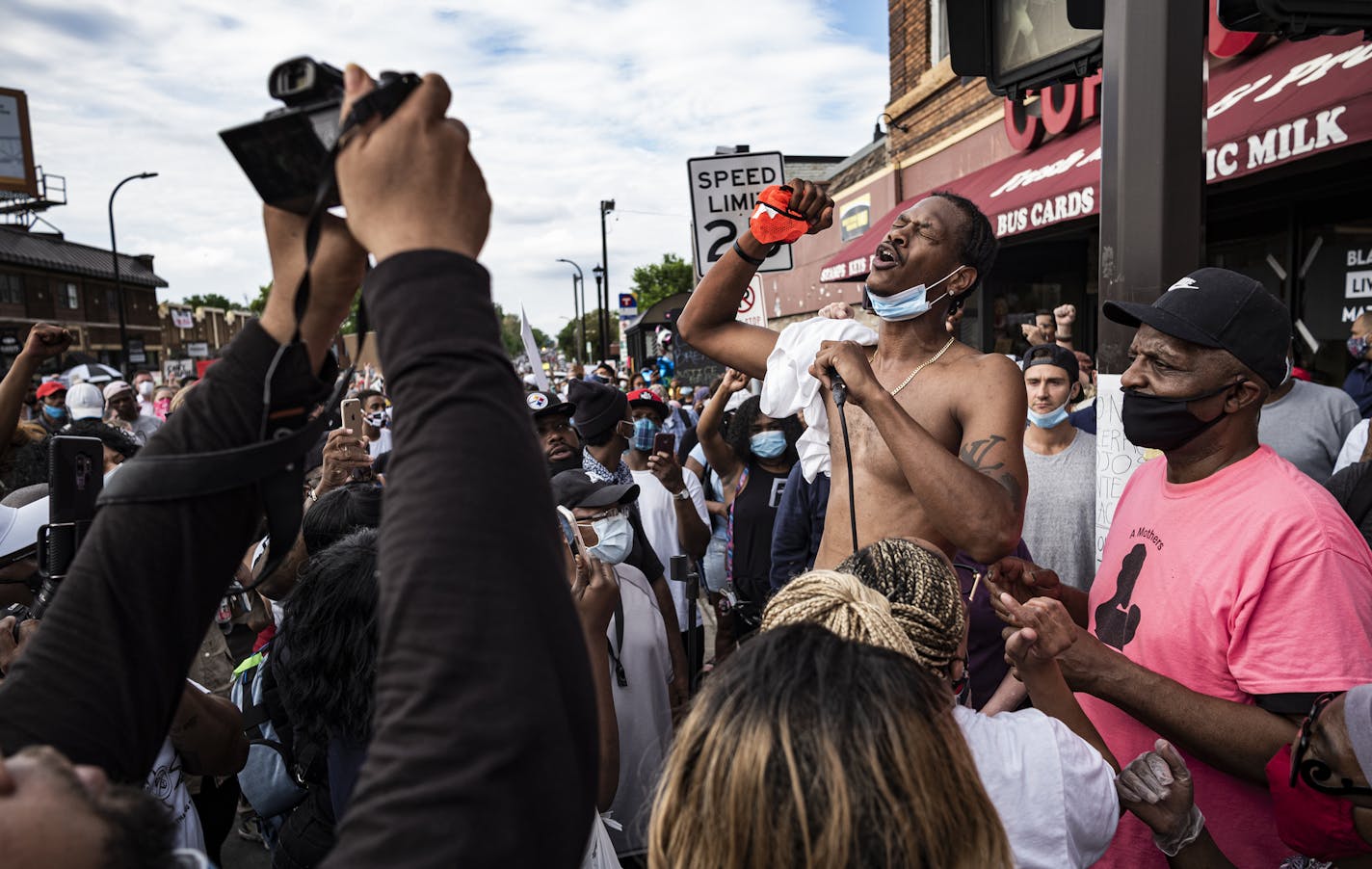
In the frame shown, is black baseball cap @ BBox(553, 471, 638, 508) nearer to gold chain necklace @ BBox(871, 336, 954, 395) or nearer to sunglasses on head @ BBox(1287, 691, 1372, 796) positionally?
gold chain necklace @ BBox(871, 336, 954, 395)

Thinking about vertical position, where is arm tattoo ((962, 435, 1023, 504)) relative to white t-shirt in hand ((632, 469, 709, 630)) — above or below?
above

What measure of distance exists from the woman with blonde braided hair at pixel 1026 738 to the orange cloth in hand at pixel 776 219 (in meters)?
1.24

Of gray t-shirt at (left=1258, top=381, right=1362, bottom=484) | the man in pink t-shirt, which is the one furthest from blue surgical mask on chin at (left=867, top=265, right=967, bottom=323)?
gray t-shirt at (left=1258, top=381, right=1362, bottom=484)

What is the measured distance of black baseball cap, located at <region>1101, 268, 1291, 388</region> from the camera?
7.25ft

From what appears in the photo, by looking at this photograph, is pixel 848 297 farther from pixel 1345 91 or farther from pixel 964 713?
pixel 964 713

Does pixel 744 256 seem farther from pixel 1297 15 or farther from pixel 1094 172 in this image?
pixel 1094 172

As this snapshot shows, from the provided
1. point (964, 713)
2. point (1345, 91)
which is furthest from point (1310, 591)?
point (1345, 91)

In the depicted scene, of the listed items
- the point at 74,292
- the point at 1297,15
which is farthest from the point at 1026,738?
the point at 74,292

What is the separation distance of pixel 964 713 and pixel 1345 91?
229 inches

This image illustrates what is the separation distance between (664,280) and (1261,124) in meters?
61.1

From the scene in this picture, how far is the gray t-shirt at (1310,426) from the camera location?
15.2ft

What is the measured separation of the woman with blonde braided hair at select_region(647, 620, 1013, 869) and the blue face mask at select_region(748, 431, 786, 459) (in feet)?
13.2

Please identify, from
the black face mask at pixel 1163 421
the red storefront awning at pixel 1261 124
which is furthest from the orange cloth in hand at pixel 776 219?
the red storefront awning at pixel 1261 124

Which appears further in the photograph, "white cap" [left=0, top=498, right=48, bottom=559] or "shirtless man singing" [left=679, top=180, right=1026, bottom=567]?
"white cap" [left=0, top=498, right=48, bottom=559]
